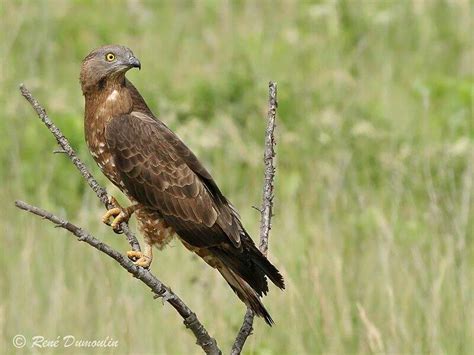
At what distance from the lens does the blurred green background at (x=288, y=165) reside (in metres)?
5.96

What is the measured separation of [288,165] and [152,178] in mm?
3992

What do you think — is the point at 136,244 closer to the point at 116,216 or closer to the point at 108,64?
the point at 116,216

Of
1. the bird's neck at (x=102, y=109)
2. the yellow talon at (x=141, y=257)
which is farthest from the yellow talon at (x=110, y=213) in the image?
the bird's neck at (x=102, y=109)

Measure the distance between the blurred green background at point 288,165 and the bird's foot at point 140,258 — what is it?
115cm

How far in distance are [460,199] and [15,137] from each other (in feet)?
9.34

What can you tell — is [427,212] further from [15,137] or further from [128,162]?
[128,162]

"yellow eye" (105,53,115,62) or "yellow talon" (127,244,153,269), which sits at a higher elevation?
"yellow eye" (105,53,115,62)

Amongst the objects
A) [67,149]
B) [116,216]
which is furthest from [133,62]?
[67,149]

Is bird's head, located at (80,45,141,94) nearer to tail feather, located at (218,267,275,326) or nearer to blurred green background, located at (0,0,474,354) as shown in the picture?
tail feather, located at (218,267,275,326)

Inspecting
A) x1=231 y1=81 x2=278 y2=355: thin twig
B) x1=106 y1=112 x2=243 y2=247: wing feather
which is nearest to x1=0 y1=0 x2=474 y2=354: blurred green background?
x1=106 y1=112 x2=243 y2=247: wing feather

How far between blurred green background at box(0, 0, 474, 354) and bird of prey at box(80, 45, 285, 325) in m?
1.05

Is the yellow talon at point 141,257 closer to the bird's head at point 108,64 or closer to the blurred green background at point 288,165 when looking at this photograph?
the bird's head at point 108,64

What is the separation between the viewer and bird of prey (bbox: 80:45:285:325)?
13.9ft

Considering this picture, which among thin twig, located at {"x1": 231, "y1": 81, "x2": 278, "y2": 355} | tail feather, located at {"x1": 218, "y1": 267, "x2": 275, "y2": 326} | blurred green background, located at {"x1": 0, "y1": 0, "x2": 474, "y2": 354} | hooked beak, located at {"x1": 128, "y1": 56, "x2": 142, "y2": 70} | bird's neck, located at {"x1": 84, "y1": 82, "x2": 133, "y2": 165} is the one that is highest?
blurred green background, located at {"x1": 0, "y1": 0, "x2": 474, "y2": 354}
